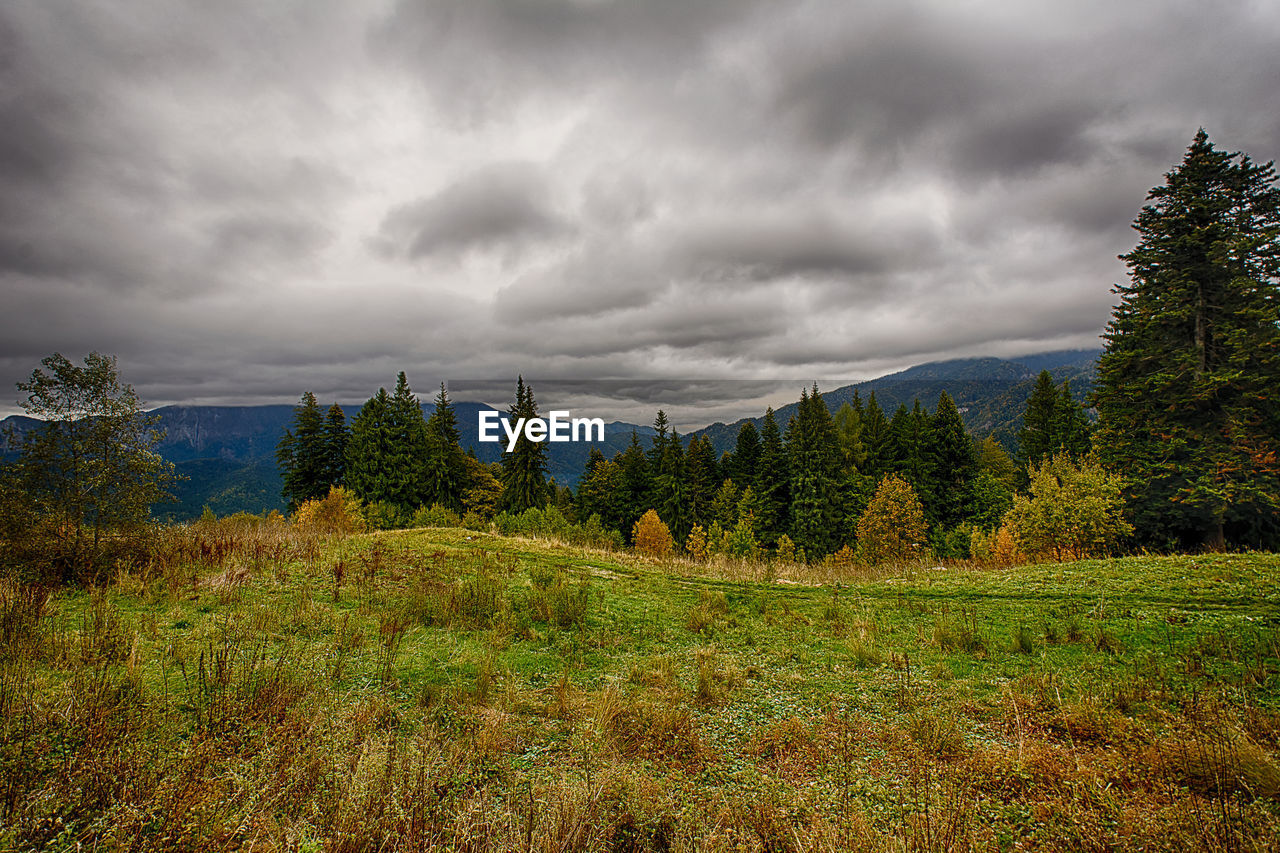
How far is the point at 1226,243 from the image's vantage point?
797 inches

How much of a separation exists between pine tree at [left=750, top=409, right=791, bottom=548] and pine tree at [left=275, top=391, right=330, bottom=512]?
41321mm

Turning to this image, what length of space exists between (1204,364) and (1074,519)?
8966 millimetres

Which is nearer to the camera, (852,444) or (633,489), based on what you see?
(852,444)

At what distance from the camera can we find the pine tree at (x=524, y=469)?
5038 cm

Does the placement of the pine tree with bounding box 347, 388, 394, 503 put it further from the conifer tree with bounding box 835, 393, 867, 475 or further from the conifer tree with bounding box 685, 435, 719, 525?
the conifer tree with bounding box 835, 393, 867, 475

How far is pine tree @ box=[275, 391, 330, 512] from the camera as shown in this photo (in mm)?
46312

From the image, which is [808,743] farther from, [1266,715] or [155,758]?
[155,758]

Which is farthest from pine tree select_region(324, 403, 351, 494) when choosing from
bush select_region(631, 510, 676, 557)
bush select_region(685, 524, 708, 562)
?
bush select_region(685, 524, 708, 562)

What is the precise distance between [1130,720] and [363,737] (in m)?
6.64

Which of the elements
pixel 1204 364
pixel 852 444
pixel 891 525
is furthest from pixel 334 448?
pixel 1204 364

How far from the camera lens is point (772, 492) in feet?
161

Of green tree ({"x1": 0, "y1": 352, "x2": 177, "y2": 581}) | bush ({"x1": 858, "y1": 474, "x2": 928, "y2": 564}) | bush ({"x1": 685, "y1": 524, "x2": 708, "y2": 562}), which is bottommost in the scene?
bush ({"x1": 685, "y1": 524, "x2": 708, "y2": 562})

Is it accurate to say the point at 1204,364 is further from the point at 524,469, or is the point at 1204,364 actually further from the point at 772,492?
the point at 524,469

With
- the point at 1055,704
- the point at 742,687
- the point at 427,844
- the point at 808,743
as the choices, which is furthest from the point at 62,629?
the point at 1055,704
